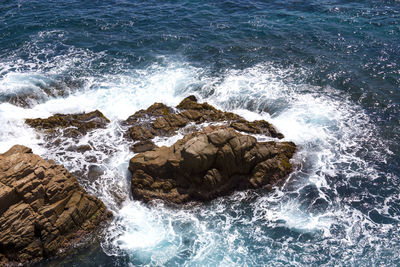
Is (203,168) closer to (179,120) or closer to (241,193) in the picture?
(241,193)

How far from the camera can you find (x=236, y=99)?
3297cm

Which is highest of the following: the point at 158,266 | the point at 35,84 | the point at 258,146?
the point at 35,84

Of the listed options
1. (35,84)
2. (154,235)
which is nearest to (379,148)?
(154,235)

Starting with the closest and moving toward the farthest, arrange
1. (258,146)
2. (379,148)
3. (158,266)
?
(158,266) < (258,146) < (379,148)

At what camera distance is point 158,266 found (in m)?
19.6

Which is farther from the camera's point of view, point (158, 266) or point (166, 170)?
point (166, 170)

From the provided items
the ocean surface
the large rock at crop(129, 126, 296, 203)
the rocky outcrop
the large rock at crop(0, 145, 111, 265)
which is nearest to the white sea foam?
the ocean surface

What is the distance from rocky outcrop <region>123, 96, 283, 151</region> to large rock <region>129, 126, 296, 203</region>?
3.87 metres

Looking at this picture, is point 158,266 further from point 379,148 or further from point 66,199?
point 379,148

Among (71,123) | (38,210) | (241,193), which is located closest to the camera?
(38,210)

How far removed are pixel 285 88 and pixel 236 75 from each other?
18.7 ft

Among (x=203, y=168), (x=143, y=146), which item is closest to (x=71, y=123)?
(x=143, y=146)

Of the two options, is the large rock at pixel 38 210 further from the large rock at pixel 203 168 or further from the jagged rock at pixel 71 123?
the jagged rock at pixel 71 123

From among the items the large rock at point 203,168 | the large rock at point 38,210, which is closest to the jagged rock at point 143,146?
the large rock at point 203,168
